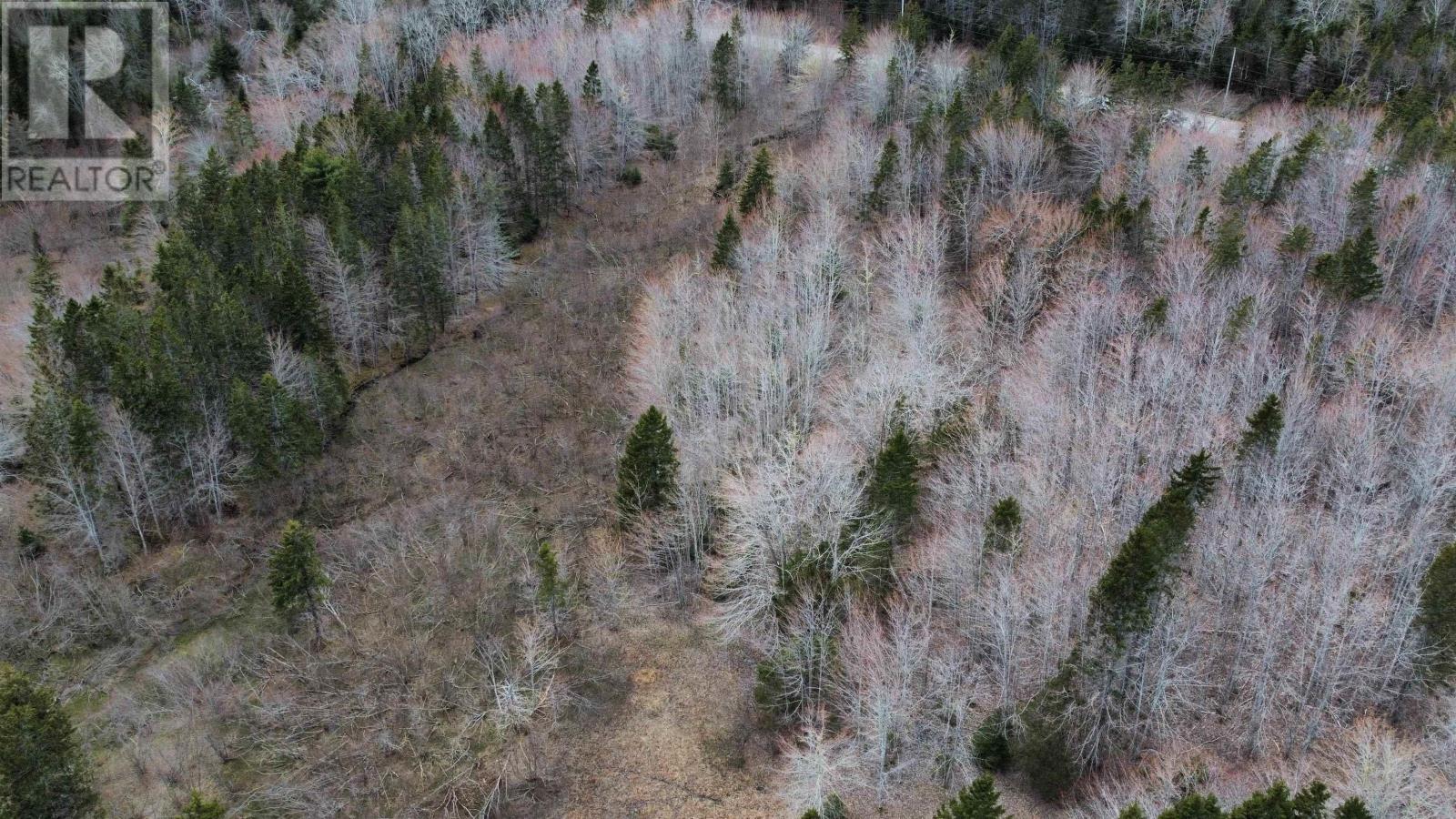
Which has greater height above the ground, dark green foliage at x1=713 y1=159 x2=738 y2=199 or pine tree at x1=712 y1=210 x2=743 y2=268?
dark green foliage at x1=713 y1=159 x2=738 y2=199

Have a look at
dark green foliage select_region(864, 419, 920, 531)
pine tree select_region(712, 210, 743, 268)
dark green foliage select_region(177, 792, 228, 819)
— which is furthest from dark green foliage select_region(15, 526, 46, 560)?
dark green foliage select_region(864, 419, 920, 531)

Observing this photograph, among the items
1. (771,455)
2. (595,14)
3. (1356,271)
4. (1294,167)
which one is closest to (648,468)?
(771,455)

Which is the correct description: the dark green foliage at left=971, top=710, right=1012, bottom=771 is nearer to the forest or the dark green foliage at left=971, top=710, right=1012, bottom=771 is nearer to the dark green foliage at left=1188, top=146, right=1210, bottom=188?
the forest

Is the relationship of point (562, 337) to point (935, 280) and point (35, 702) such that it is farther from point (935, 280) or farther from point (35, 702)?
point (35, 702)

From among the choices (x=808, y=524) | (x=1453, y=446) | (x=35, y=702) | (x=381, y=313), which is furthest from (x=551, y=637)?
(x=1453, y=446)

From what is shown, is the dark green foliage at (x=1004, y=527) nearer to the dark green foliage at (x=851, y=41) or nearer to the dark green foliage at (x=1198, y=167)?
the dark green foliage at (x=1198, y=167)
